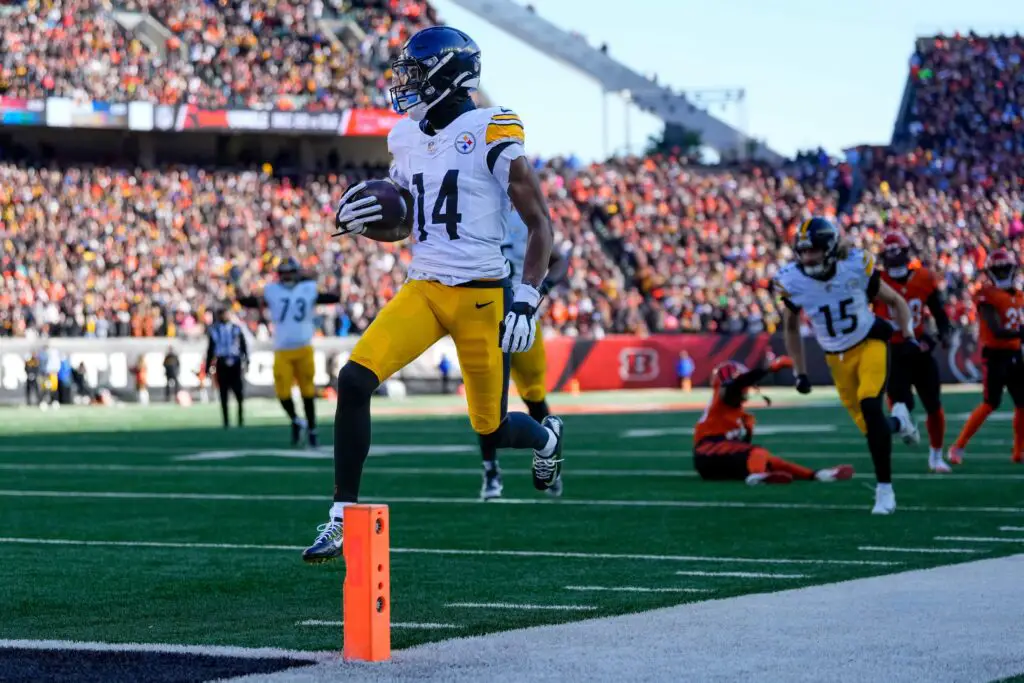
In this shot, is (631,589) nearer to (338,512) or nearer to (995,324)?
(338,512)

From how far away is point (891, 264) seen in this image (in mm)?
14055

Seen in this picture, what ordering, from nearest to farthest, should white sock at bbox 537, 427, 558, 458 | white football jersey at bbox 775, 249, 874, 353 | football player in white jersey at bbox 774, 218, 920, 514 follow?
white sock at bbox 537, 427, 558, 458 → football player in white jersey at bbox 774, 218, 920, 514 → white football jersey at bbox 775, 249, 874, 353

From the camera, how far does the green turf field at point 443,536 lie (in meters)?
6.38

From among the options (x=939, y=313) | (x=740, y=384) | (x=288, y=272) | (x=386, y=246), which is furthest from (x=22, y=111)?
(x=740, y=384)

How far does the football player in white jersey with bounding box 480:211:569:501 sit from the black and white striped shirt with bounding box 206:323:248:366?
10538 millimetres

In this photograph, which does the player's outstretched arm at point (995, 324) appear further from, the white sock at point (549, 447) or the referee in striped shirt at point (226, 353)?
the referee in striped shirt at point (226, 353)

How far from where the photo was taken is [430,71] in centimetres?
672

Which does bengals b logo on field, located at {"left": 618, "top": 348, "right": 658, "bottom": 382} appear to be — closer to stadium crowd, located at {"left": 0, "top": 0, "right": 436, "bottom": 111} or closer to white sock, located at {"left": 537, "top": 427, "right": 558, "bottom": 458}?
stadium crowd, located at {"left": 0, "top": 0, "right": 436, "bottom": 111}

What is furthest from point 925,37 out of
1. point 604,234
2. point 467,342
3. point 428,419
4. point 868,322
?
point 467,342

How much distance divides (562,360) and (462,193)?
29757 millimetres

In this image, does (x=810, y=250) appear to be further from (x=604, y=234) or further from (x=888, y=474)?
(x=604, y=234)

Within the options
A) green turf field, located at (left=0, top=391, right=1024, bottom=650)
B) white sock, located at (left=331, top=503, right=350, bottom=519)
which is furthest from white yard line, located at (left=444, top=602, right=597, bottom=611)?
white sock, located at (left=331, top=503, right=350, bottom=519)

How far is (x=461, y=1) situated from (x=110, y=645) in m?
48.4

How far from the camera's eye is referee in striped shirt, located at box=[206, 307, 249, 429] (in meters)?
→ 22.0
